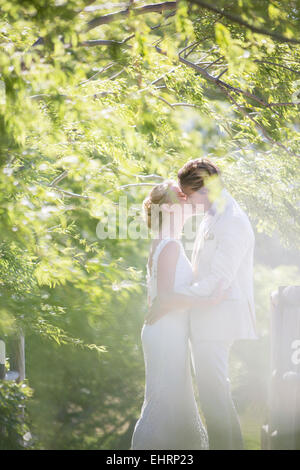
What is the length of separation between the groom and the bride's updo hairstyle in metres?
0.10

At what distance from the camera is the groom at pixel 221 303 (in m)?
2.86

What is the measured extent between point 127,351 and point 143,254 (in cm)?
278

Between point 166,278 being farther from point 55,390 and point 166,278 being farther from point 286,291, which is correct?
point 55,390

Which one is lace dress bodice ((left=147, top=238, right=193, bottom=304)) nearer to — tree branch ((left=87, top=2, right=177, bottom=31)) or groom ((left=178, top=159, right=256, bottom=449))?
groom ((left=178, top=159, right=256, bottom=449))

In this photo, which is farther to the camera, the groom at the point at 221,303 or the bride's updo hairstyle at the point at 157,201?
the bride's updo hairstyle at the point at 157,201

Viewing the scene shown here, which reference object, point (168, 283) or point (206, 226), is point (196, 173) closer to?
point (206, 226)

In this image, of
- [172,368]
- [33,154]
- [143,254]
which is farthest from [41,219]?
[143,254]

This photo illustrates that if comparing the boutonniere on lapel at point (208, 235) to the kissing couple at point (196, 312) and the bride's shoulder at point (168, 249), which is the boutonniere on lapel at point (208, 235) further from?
the bride's shoulder at point (168, 249)

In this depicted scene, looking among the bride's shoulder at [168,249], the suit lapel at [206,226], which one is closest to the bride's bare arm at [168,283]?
the bride's shoulder at [168,249]

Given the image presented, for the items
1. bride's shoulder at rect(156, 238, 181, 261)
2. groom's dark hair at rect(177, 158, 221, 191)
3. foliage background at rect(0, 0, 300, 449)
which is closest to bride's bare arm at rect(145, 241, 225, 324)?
bride's shoulder at rect(156, 238, 181, 261)

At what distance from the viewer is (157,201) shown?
3.04m

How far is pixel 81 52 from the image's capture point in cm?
255

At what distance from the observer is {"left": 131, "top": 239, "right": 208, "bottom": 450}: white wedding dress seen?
3076mm

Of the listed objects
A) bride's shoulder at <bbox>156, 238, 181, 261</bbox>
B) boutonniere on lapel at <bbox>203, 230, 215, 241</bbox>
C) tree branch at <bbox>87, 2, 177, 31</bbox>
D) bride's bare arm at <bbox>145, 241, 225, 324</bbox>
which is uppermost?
tree branch at <bbox>87, 2, 177, 31</bbox>
